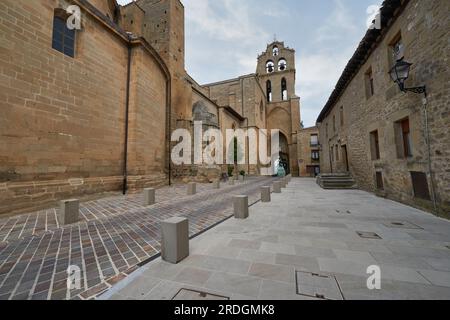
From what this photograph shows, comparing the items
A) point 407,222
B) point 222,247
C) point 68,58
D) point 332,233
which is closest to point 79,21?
point 68,58

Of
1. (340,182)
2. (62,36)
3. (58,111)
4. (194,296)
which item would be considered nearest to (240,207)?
(194,296)

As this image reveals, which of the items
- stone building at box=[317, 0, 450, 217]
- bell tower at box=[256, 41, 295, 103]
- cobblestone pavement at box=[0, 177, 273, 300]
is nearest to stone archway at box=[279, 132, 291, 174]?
bell tower at box=[256, 41, 295, 103]

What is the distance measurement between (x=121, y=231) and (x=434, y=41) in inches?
356

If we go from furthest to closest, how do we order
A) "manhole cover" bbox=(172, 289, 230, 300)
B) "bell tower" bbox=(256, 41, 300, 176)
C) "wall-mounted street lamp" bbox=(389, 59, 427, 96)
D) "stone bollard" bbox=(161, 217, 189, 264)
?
1. "bell tower" bbox=(256, 41, 300, 176)
2. "wall-mounted street lamp" bbox=(389, 59, 427, 96)
3. "stone bollard" bbox=(161, 217, 189, 264)
4. "manhole cover" bbox=(172, 289, 230, 300)

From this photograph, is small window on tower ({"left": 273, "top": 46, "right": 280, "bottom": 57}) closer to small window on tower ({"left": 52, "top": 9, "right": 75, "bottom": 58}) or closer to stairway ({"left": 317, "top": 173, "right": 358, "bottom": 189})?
stairway ({"left": 317, "top": 173, "right": 358, "bottom": 189})

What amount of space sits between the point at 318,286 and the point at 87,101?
952 centimetres

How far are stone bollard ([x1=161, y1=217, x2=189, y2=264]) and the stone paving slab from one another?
107mm

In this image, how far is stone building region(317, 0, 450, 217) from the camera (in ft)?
15.4

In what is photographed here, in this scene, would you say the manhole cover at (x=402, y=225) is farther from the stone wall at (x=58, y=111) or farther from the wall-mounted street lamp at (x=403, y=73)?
the stone wall at (x=58, y=111)

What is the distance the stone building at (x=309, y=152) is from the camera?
25.8 metres

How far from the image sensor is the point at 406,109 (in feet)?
19.5

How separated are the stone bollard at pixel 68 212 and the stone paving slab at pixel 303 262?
337 cm

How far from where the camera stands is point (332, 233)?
370cm
